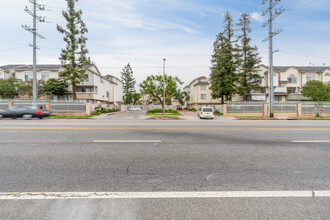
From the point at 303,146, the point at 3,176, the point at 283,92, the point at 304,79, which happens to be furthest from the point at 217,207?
the point at 304,79

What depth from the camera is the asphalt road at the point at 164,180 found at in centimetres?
221

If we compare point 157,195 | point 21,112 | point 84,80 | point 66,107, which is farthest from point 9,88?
point 157,195

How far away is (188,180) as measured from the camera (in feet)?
10.1

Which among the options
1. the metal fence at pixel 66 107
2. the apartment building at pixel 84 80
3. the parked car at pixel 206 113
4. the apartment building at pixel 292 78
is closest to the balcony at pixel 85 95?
the apartment building at pixel 84 80

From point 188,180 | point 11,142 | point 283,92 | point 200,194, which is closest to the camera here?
point 200,194

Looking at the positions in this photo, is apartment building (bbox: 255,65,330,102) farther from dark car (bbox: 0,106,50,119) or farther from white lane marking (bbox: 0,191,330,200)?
white lane marking (bbox: 0,191,330,200)

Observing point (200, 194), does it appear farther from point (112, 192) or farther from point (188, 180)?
point (112, 192)

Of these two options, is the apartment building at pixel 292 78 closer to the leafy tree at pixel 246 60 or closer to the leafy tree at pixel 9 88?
the leafy tree at pixel 246 60

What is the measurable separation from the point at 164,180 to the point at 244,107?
24.8 metres

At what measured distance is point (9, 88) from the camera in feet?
105

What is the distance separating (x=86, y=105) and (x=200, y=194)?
23.8 m

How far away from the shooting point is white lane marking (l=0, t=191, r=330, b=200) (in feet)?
8.21

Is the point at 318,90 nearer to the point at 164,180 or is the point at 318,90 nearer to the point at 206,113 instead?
the point at 206,113

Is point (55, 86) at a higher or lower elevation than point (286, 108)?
higher
